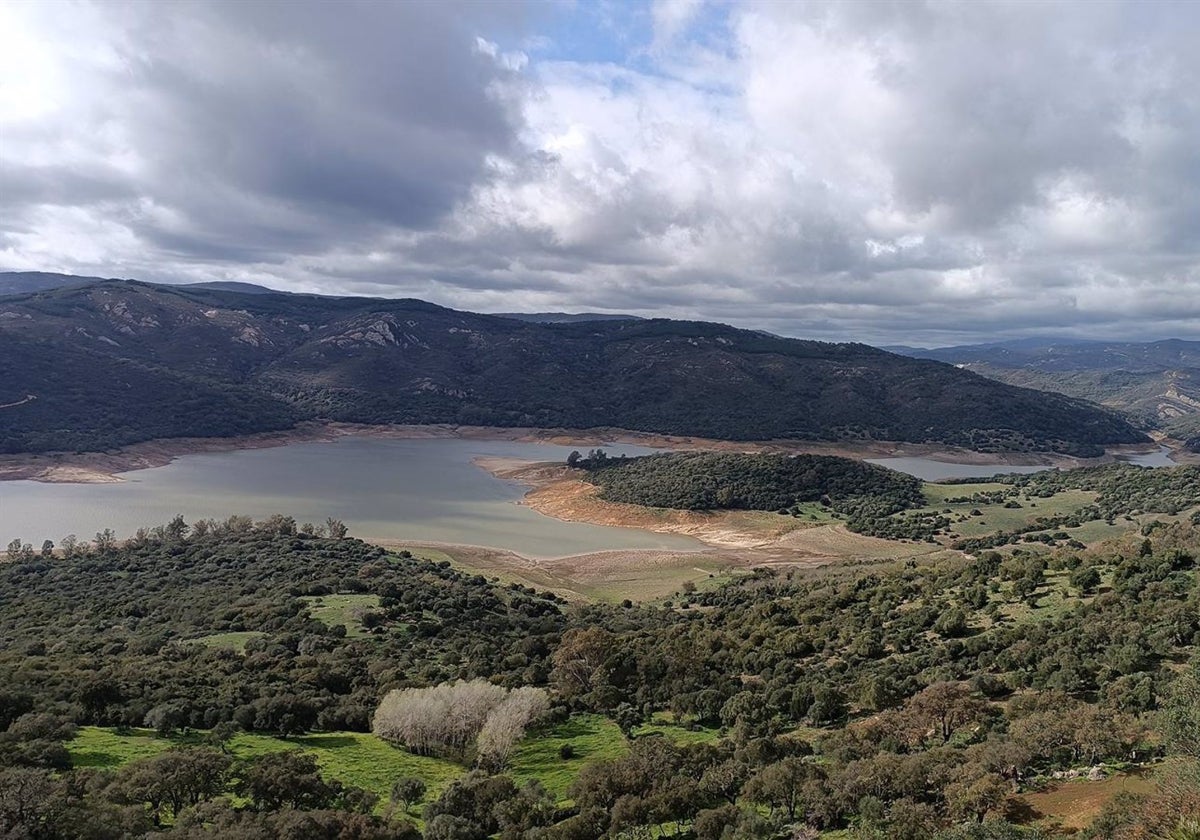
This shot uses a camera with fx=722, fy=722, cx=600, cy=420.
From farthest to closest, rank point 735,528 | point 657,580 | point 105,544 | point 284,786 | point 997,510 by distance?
point 997,510
point 735,528
point 657,580
point 105,544
point 284,786

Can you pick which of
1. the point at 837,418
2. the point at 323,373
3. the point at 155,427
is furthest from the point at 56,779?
the point at 323,373

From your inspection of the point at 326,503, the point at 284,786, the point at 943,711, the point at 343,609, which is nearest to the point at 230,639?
the point at 343,609

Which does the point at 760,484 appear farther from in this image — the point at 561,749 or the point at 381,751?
the point at 381,751

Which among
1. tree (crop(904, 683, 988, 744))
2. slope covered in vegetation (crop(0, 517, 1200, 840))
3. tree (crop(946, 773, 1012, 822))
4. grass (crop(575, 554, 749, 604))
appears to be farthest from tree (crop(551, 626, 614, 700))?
grass (crop(575, 554, 749, 604))

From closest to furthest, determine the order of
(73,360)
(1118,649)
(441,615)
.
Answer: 1. (1118,649)
2. (441,615)
3. (73,360)

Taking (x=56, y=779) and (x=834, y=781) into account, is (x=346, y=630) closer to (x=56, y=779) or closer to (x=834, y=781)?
(x=56, y=779)

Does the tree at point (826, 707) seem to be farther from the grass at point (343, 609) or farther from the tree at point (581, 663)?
the grass at point (343, 609)

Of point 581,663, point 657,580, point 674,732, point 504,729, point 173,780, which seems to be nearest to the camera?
point 173,780

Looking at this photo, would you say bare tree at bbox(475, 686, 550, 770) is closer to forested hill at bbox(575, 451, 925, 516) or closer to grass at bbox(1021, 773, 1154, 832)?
grass at bbox(1021, 773, 1154, 832)
